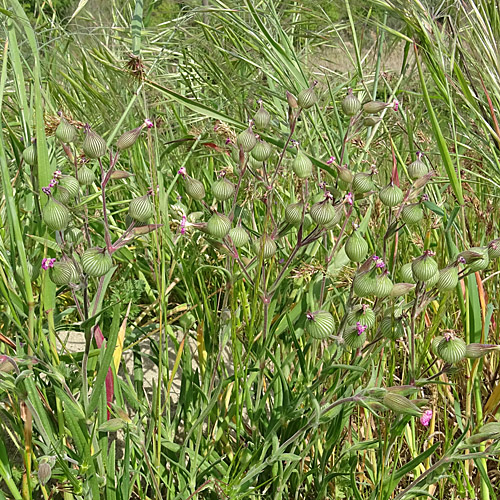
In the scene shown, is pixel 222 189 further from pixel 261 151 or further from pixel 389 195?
pixel 389 195

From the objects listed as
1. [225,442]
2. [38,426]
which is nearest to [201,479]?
[225,442]

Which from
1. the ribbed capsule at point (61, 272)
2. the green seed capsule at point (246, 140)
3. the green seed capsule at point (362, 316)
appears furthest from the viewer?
the green seed capsule at point (246, 140)

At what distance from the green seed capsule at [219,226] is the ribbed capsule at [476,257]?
0.39 metres

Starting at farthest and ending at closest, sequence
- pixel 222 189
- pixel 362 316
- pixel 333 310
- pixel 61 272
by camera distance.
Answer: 1. pixel 333 310
2. pixel 222 189
3. pixel 362 316
4. pixel 61 272

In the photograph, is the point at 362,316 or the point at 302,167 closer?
the point at 362,316

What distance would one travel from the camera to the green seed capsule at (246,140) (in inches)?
43.0

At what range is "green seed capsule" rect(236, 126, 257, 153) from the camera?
1.09m

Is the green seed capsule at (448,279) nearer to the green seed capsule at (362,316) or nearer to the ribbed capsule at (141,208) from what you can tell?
the green seed capsule at (362,316)

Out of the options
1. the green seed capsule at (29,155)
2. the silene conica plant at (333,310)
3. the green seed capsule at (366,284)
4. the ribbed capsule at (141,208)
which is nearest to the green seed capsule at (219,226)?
the silene conica plant at (333,310)

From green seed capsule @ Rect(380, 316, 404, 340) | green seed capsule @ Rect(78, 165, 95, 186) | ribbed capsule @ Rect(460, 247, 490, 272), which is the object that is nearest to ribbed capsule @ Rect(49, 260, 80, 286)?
green seed capsule @ Rect(78, 165, 95, 186)

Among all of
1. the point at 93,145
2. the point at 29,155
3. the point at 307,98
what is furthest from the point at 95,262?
the point at 307,98

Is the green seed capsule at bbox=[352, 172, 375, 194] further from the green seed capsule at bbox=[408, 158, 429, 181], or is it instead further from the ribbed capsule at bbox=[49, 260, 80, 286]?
→ the ribbed capsule at bbox=[49, 260, 80, 286]

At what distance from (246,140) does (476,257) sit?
1.44 feet

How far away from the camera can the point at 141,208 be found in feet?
3.17
